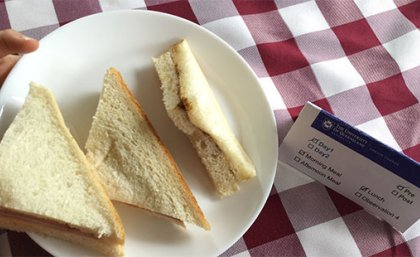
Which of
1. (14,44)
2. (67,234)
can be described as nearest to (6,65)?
(14,44)

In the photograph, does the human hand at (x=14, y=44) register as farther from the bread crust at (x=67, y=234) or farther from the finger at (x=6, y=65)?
the bread crust at (x=67, y=234)

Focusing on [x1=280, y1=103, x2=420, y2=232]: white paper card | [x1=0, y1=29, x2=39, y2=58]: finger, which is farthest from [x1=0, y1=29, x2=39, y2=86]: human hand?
[x1=280, y1=103, x2=420, y2=232]: white paper card

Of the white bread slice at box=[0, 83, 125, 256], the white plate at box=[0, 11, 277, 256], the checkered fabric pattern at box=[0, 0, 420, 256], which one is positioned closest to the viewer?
the white bread slice at box=[0, 83, 125, 256]

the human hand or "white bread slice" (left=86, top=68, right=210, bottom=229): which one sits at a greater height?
the human hand

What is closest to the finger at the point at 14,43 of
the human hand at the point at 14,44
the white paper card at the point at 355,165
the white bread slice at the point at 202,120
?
A: the human hand at the point at 14,44

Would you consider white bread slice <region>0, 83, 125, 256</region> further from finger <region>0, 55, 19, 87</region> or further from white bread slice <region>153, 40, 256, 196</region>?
white bread slice <region>153, 40, 256, 196</region>

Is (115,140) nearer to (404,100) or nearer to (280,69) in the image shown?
(280,69)
